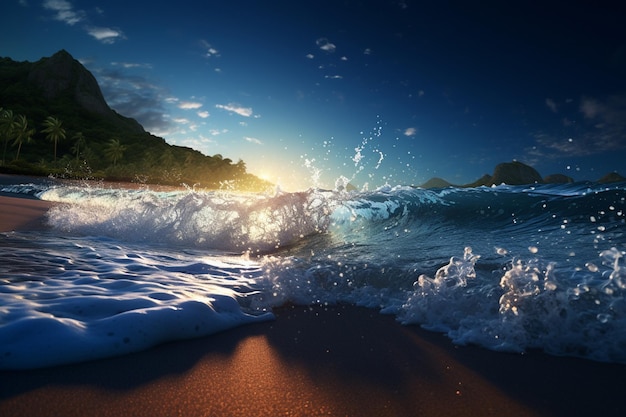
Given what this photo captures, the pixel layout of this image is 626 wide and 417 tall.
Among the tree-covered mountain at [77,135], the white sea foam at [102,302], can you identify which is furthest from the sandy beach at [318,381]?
the tree-covered mountain at [77,135]

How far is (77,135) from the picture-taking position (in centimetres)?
7288

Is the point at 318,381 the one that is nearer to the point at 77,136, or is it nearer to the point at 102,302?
the point at 102,302

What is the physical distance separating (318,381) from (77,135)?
3352 inches

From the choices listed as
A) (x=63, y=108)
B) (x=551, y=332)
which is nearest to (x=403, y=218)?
(x=551, y=332)

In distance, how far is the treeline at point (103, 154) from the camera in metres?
61.6

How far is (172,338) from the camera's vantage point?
264 cm

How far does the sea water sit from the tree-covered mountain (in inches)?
2200

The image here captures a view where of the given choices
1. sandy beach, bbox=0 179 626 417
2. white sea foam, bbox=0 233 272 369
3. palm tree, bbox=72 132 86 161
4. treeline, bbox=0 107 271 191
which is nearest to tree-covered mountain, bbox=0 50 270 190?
treeline, bbox=0 107 271 191

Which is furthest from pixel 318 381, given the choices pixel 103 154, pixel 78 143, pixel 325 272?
pixel 103 154

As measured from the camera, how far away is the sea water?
2633 millimetres

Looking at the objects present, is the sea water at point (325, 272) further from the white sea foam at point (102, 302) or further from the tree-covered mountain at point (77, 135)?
the tree-covered mountain at point (77, 135)

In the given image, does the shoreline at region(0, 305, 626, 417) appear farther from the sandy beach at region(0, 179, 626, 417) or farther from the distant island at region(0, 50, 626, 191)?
the distant island at region(0, 50, 626, 191)

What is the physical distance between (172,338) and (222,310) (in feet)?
2.02

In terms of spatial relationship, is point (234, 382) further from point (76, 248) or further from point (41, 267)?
point (76, 248)
